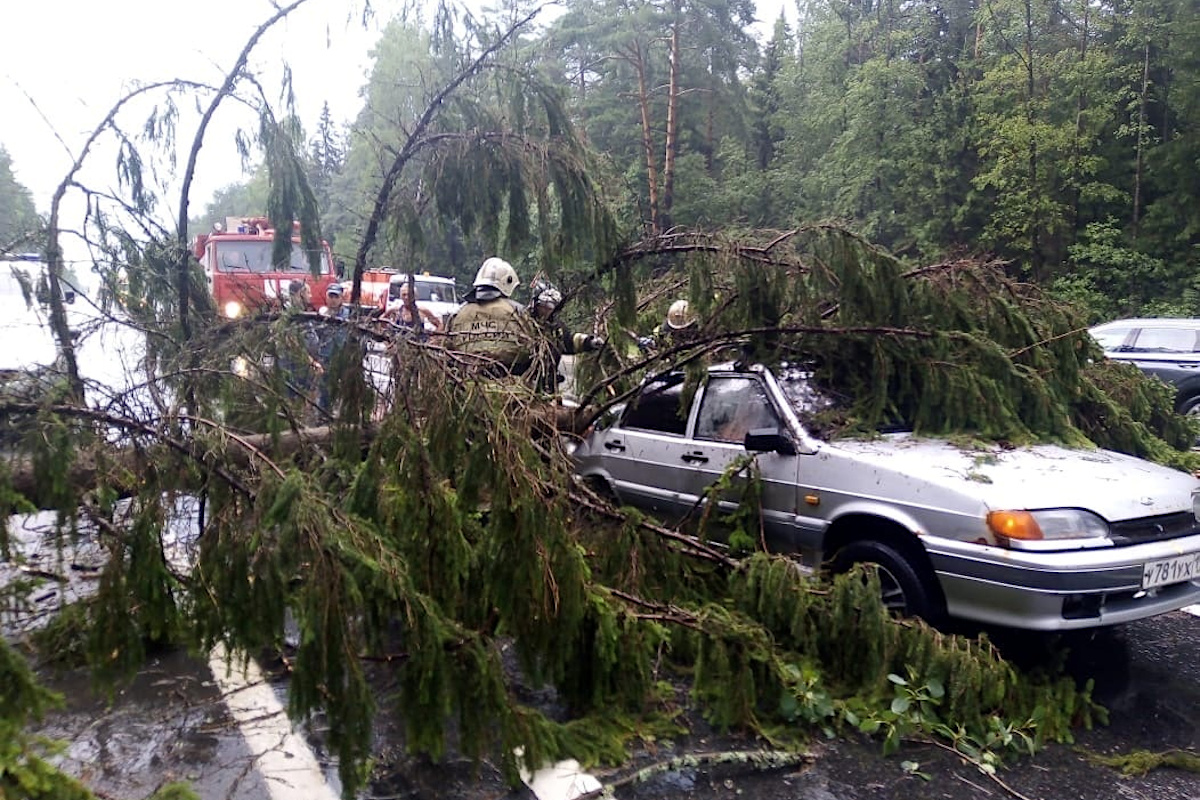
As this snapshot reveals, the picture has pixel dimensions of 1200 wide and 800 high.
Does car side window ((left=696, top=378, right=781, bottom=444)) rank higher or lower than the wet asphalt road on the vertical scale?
higher

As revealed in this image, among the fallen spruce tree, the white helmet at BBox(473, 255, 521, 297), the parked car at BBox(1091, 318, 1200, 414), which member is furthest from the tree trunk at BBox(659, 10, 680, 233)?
the fallen spruce tree

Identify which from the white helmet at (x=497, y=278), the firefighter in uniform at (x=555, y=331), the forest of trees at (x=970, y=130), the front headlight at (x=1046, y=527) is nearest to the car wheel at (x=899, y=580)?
the front headlight at (x=1046, y=527)

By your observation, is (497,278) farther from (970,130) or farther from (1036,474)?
(970,130)

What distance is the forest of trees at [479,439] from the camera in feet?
8.79

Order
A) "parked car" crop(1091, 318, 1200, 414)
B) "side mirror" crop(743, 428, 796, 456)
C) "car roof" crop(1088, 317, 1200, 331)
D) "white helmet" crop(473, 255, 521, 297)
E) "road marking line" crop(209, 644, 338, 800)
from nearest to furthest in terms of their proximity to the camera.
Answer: "road marking line" crop(209, 644, 338, 800) → "side mirror" crop(743, 428, 796, 456) → "white helmet" crop(473, 255, 521, 297) → "parked car" crop(1091, 318, 1200, 414) → "car roof" crop(1088, 317, 1200, 331)

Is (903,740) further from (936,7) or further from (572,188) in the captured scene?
(936,7)

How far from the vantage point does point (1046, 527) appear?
399 centimetres

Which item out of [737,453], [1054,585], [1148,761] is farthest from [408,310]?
[1148,761]

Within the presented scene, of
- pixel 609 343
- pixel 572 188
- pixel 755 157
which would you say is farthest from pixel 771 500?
pixel 755 157

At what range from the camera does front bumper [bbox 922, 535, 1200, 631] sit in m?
3.88

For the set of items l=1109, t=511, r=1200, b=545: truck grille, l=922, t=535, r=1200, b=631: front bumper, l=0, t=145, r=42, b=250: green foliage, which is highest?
l=0, t=145, r=42, b=250: green foliage

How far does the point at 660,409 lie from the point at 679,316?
1.95 ft

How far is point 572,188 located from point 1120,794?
11.8 feet

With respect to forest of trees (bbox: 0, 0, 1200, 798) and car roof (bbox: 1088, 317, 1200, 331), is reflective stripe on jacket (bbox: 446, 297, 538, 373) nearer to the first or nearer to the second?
forest of trees (bbox: 0, 0, 1200, 798)
